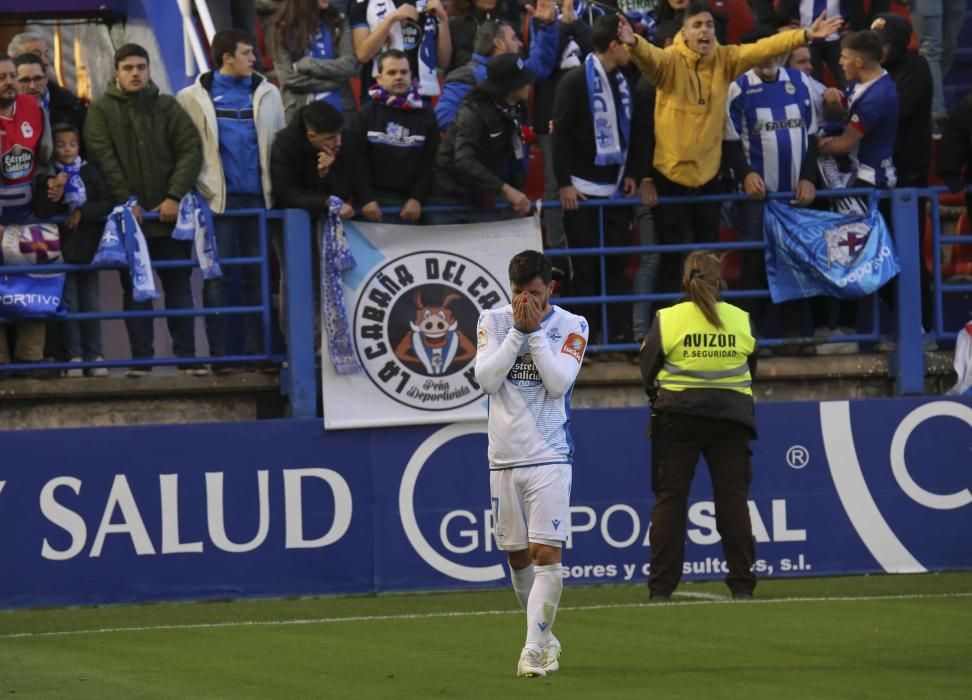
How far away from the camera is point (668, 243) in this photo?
13.9 metres

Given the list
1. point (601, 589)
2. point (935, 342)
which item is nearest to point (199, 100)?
point (601, 589)

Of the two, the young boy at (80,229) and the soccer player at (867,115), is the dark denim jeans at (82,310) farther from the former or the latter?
the soccer player at (867,115)

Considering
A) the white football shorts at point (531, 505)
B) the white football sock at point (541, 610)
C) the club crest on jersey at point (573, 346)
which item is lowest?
the white football sock at point (541, 610)

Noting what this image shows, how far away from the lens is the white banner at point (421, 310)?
13.5 metres

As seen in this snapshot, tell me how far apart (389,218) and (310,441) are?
5.65 ft

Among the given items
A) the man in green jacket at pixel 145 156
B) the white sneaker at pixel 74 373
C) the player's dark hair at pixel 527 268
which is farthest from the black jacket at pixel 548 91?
the player's dark hair at pixel 527 268

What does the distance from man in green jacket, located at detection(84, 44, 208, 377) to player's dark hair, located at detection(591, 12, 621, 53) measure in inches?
116

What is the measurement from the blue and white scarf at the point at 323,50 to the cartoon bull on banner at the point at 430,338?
1777mm

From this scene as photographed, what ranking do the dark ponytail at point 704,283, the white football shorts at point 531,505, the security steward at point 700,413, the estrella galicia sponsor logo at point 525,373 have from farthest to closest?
the security steward at point 700,413 < the dark ponytail at point 704,283 < the estrella galicia sponsor logo at point 525,373 < the white football shorts at point 531,505

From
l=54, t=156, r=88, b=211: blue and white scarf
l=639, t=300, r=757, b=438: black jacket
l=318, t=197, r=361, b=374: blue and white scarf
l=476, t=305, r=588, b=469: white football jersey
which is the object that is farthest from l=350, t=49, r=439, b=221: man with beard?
l=476, t=305, r=588, b=469: white football jersey

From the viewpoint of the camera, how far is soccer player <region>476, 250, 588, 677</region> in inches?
328

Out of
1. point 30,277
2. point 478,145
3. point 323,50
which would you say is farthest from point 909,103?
point 30,277

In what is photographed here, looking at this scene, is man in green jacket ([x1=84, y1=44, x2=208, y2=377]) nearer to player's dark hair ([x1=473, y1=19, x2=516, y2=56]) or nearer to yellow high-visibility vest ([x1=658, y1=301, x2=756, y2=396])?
player's dark hair ([x1=473, y1=19, x2=516, y2=56])

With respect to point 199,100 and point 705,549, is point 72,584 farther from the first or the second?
point 705,549
